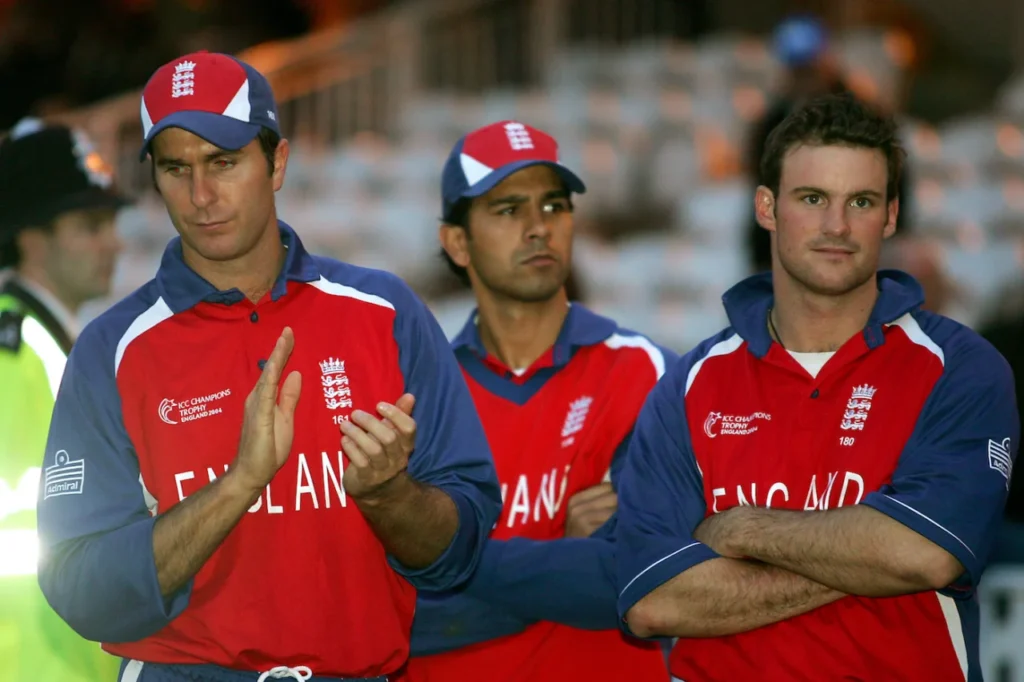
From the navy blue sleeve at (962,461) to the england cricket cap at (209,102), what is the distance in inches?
Result: 60.4

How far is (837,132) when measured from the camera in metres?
3.46

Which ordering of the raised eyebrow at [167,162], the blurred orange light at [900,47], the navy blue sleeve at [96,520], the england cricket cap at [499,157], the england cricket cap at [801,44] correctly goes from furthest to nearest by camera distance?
the blurred orange light at [900,47]
the england cricket cap at [801,44]
the england cricket cap at [499,157]
the raised eyebrow at [167,162]
the navy blue sleeve at [96,520]

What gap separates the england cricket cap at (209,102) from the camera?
10.5ft

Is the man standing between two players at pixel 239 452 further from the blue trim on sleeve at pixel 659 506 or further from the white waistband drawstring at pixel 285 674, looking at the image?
the blue trim on sleeve at pixel 659 506

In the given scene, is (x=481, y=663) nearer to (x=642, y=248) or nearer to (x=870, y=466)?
(x=870, y=466)

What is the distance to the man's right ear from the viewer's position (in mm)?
3584

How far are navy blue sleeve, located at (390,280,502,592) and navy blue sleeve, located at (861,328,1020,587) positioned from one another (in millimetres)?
826

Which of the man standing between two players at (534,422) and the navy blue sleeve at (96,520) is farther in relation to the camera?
the man standing between two players at (534,422)

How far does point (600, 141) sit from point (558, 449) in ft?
24.7

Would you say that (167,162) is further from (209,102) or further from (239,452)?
(239,452)

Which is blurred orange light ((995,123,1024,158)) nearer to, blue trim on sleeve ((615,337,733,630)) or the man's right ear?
the man's right ear

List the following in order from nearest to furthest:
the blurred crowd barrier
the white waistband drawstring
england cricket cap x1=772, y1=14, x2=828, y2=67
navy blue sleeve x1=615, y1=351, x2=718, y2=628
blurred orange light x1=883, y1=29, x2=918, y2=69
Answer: the white waistband drawstring → navy blue sleeve x1=615, y1=351, x2=718, y2=628 → england cricket cap x1=772, y1=14, x2=828, y2=67 → the blurred crowd barrier → blurred orange light x1=883, y1=29, x2=918, y2=69

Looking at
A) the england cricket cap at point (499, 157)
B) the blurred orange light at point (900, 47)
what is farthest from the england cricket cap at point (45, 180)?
the blurred orange light at point (900, 47)

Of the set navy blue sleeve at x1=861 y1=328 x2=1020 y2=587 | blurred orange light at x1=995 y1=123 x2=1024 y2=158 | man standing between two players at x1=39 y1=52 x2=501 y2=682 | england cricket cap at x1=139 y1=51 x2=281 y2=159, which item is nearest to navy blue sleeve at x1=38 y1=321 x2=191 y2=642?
man standing between two players at x1=39 y1=52 x2=501 y2=682
